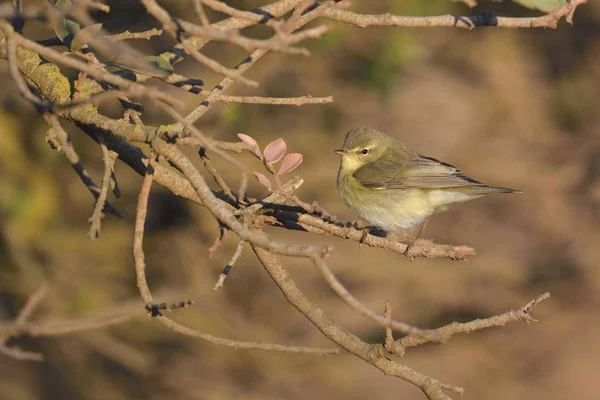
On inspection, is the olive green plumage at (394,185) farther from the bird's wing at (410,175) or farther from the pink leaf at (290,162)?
the pink leaf at (290,162)

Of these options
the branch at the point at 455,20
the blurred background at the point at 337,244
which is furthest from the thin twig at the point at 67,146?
the blurred background at the point at 337,244

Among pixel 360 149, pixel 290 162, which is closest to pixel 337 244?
pixel 360 149

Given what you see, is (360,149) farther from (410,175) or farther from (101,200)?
(101,200)

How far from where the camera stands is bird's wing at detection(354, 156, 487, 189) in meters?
5.02

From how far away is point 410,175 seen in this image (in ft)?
17.3

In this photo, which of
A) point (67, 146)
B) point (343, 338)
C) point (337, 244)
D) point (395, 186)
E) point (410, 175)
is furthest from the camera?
point (337, 244)

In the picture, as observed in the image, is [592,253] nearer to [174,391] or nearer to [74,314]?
[174,391]

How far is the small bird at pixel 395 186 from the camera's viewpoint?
16.3 ft

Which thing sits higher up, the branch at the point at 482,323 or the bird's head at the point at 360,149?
the branch at the point at 482,323

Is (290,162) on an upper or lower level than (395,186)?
upper

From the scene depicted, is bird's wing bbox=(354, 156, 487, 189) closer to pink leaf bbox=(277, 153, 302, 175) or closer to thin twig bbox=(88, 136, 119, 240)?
pink leaf bbox=(277, 153, 302, 175)

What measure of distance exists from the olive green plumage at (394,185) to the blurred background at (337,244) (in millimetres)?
1306

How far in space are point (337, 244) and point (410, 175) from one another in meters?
3.40

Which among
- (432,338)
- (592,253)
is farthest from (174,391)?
(432,338)
